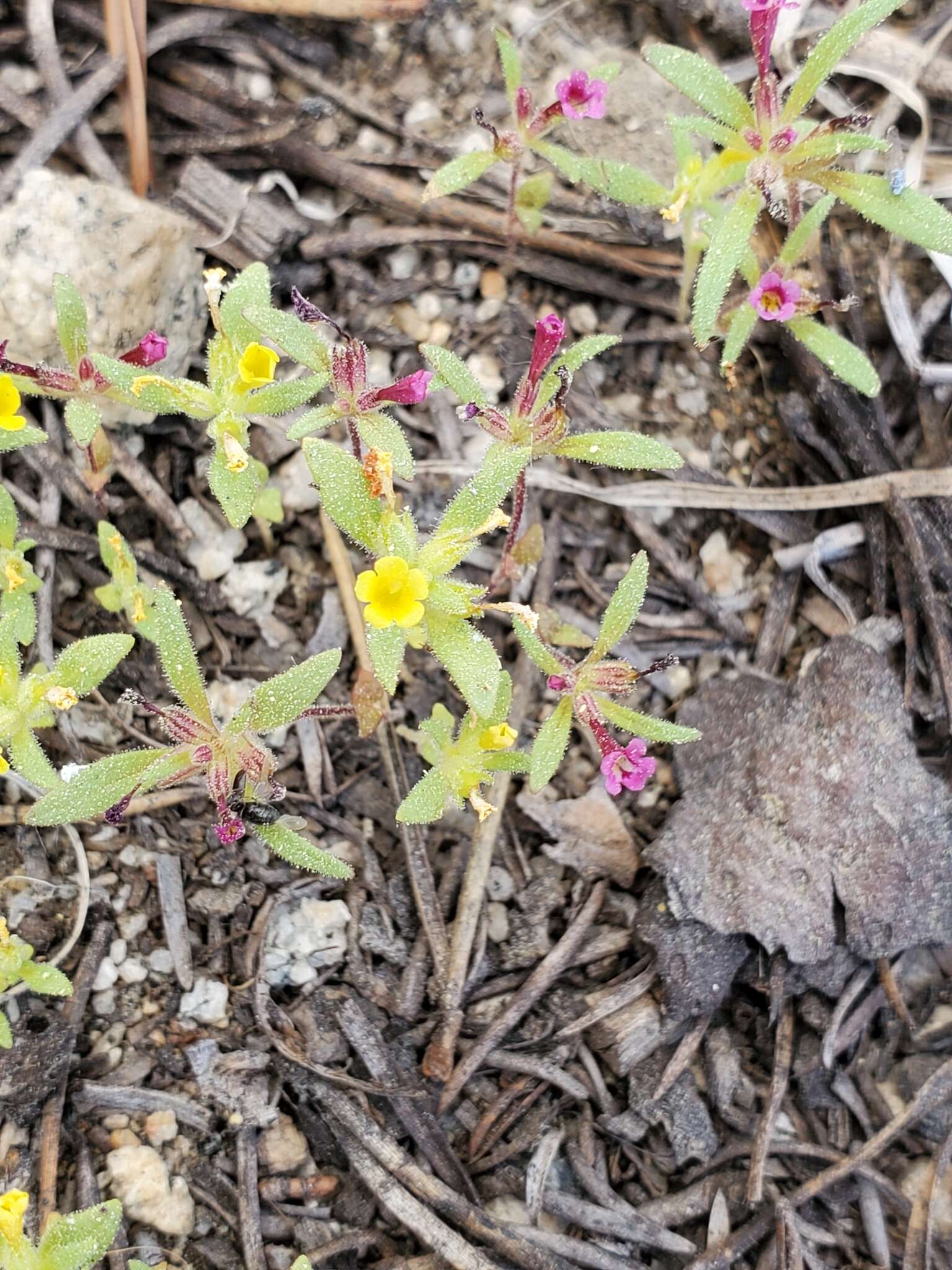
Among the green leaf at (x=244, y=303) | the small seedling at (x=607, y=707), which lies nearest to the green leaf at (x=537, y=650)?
the small seedling at (x=607, y=707)

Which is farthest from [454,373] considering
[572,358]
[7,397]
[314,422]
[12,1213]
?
[12,1213]

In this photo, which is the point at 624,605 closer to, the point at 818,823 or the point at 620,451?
→ the point at 620,451

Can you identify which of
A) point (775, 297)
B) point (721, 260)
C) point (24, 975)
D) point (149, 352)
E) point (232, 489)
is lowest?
point (24, 975)

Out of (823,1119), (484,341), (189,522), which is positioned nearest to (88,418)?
(189,522)

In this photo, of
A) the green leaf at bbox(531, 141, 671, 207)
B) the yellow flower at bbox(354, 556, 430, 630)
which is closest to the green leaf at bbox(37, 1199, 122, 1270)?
the yellow flower at bbox(354, 556, 430, 630)

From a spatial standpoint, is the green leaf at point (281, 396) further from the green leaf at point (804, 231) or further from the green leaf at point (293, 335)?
the green leaf at point (804, 231)

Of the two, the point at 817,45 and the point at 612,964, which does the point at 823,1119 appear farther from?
the point at 817,45

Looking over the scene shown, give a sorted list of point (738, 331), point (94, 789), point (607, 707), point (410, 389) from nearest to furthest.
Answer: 1. point (94, 789)
2. point (410, 389)
3. point (607, 707)
4. point (738, 331)
